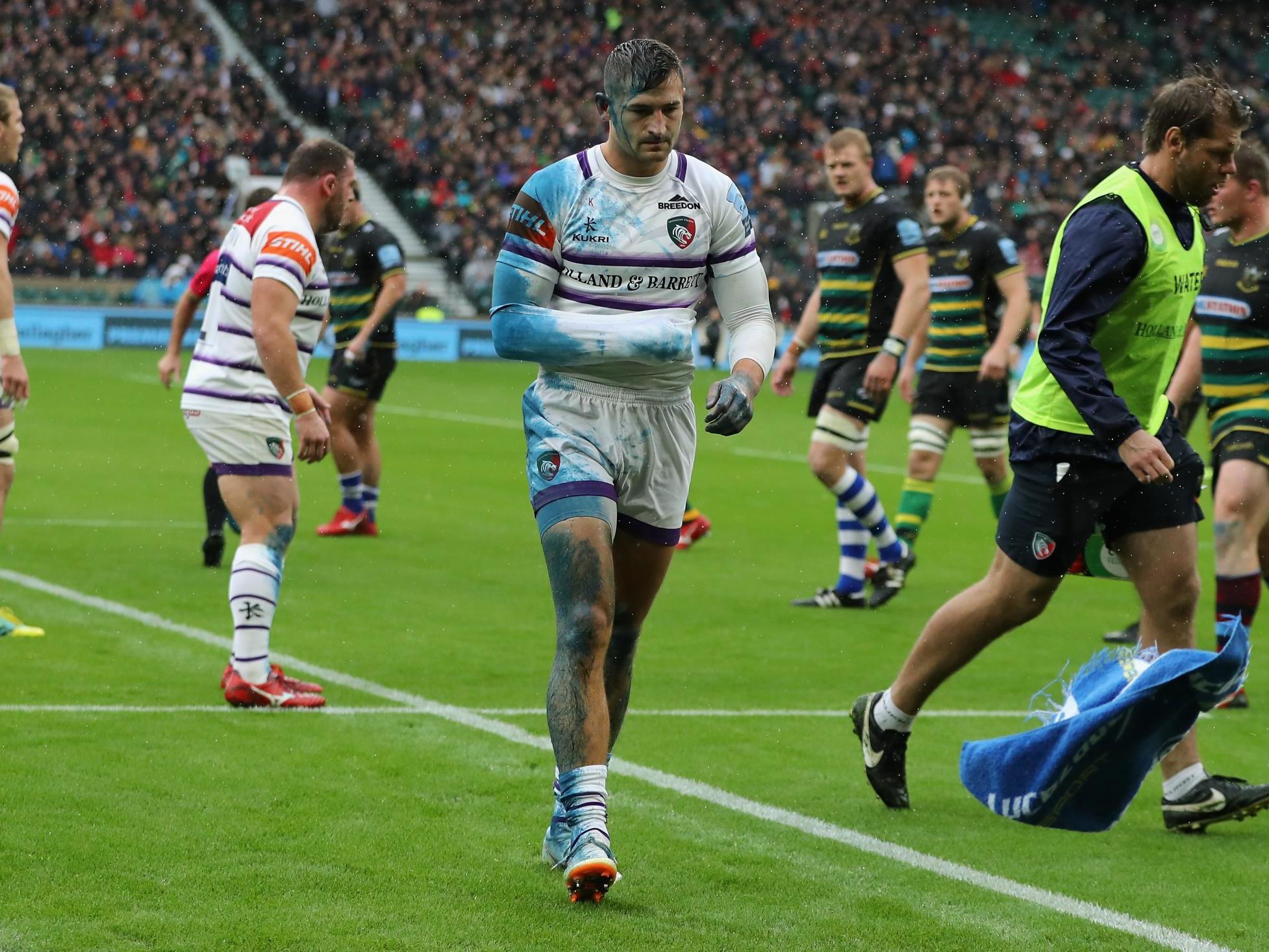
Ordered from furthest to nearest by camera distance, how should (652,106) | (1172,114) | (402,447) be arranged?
(402,447)
(1172,114)
(652,106)

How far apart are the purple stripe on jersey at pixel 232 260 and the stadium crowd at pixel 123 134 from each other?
26.8 metres

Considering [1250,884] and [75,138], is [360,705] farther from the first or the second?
[75,138]

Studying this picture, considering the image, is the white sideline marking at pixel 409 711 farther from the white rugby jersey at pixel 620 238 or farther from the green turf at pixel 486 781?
the white rugby jersey at pixel 620 238

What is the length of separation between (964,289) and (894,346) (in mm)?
1427

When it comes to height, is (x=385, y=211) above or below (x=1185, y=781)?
above

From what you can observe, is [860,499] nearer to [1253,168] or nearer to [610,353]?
[1253,168]

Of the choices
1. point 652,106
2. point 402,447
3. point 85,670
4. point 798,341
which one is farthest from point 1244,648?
point 402,447

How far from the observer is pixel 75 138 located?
112 feet

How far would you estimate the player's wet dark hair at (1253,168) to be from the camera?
6.89 m

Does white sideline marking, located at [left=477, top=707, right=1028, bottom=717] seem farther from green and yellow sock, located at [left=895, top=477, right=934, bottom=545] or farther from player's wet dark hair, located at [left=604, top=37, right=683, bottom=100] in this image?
green and yellow sock, located at [left=895, top=477, right=934, bottom=545]

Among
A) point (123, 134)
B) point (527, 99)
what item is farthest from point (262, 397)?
point (527, 99)

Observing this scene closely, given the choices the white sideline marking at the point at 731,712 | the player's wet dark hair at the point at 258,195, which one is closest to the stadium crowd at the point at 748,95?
the player's wet dark hair at the point at 258,195

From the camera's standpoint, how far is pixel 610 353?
175 inches

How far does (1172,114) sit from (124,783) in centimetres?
372
